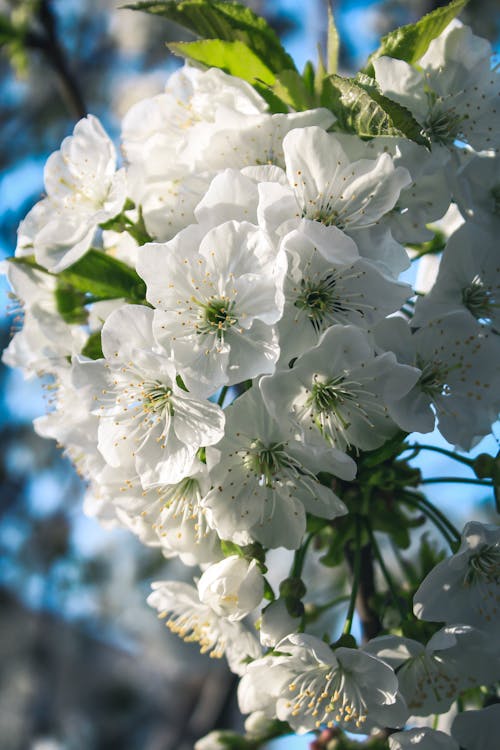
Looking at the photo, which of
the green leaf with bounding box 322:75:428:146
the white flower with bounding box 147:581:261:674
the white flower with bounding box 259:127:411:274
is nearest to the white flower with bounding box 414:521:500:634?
the white flower with bounding box 147:581:261:674

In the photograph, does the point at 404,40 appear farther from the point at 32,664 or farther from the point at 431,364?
the point at 32,664

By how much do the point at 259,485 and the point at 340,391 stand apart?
185 millimetres

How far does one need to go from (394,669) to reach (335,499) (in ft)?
0.99

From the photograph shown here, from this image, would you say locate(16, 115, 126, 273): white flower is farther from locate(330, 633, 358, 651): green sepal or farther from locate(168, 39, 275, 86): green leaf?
locate(330, 633, 358, 651): green sepal

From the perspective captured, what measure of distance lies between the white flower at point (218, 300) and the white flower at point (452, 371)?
0.65ft

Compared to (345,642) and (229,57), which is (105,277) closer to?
(229,57)

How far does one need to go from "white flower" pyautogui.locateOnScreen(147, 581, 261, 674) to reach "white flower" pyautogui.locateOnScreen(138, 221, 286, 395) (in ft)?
1.60

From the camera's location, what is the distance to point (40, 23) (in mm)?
1973

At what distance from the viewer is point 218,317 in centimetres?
111

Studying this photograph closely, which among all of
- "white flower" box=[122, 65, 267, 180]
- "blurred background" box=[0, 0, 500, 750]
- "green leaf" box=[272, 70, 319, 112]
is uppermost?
"green leaf" box=[272, 70, 319, 112]

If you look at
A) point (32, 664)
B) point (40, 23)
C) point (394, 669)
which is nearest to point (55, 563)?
point (32, 664)

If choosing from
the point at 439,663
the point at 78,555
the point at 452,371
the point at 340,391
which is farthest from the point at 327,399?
the point at 78,555

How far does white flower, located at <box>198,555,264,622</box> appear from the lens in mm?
1104

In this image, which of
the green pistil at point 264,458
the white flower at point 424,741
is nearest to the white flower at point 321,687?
the white flower at point 424,741
